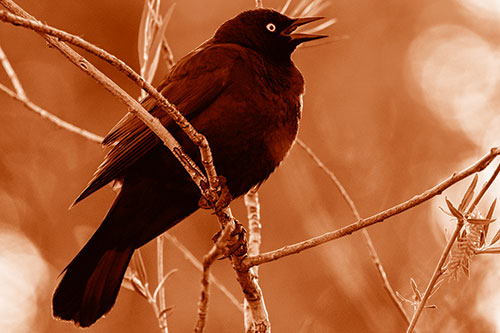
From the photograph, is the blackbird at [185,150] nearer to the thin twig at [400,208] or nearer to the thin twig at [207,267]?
the thin twig at [400,208]

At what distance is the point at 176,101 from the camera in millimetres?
3699

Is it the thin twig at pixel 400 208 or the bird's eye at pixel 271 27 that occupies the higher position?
the bird's eye at pixel 271 27

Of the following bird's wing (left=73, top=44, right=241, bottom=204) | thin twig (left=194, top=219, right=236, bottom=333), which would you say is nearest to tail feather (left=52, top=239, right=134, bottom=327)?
bird's wing (left=73, top=44, right=241, bottom=204)

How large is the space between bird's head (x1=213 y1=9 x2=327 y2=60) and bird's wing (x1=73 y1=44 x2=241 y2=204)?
0.28 metres

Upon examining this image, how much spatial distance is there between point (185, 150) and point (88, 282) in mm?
896

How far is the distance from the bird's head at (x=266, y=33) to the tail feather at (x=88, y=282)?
4.17 ft

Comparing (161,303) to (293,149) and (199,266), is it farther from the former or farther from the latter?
(293,149)

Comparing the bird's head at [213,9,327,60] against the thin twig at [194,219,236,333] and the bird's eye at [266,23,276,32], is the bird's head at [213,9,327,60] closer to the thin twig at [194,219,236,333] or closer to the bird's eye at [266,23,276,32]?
the bird's eye at [266,23,276,32]

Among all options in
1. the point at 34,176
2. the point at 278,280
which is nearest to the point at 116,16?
the point at 34,176

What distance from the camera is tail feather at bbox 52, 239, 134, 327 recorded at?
3.78 meters

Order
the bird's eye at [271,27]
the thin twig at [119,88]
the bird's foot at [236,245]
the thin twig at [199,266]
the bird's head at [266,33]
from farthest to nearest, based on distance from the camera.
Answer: the bird's eye at [271,27], the bird's head at [266,33], the thin twig at [199,266], the bird's foot at [236,245], the thin twig at [119,88]

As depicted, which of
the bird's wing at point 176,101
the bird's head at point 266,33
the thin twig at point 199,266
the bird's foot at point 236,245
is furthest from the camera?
the bird's head at point 266,33

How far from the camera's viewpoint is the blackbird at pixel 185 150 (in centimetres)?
348

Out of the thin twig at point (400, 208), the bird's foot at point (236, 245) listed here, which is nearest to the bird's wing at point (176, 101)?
the bird's foot at point (236, 245)
